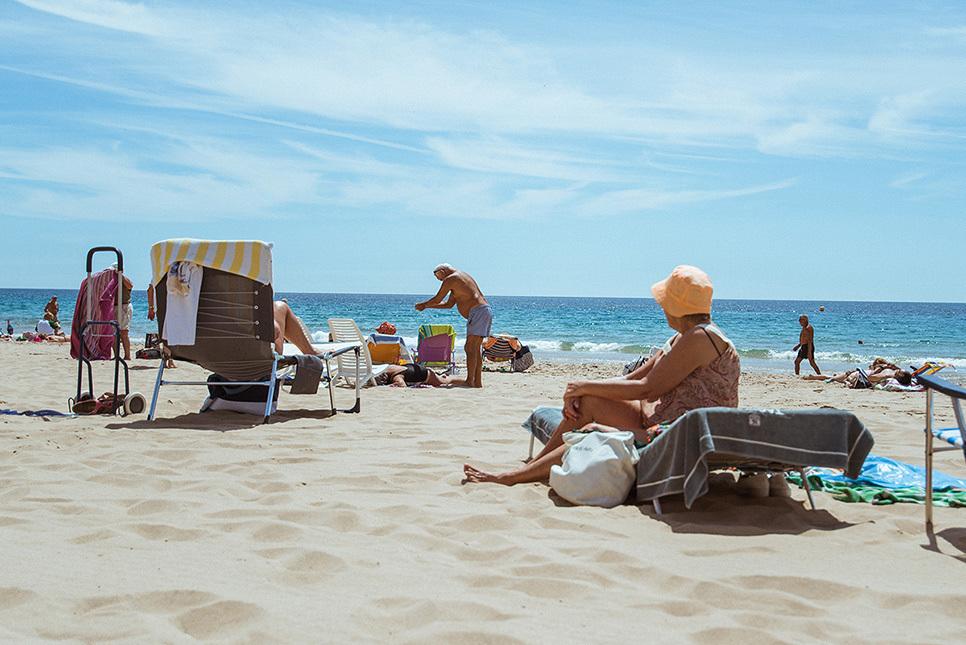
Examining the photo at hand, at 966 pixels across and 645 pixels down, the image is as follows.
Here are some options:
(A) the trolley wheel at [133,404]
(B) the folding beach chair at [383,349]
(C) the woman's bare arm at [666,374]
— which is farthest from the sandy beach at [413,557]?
(B) the folding beach chair at [383,349]

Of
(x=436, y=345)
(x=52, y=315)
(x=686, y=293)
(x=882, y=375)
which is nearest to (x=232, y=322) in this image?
(x=686, y=293)

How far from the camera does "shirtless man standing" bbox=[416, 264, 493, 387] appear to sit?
32.9 feet

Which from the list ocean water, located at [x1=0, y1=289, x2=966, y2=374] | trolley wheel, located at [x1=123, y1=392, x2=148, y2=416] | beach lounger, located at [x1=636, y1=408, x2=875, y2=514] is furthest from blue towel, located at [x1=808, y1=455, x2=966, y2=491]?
ocean water, located at [x1=0, y1=289, x2=966, y2=374]

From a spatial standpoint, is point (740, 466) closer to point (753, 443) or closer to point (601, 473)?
point (753, 443)

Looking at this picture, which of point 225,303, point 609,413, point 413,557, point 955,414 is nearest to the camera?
point 413,557

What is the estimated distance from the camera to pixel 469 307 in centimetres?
1034

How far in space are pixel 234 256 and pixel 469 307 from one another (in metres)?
4.39

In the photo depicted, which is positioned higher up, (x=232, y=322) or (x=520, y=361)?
(x=232, y=322)

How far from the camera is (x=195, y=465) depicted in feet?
15.1

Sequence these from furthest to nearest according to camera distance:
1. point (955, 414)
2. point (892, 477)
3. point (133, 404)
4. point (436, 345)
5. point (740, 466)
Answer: point (436, 345), point (133, 404), point (892, 477), point (740, 466), point (955, 414)

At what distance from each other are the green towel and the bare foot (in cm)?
141

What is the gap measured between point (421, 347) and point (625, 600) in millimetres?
9735

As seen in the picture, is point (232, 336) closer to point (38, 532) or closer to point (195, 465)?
point (195, 465)

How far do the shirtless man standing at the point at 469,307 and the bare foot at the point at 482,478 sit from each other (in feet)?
18.8
